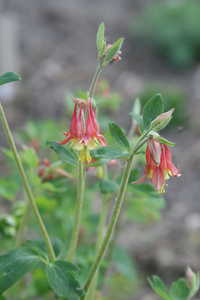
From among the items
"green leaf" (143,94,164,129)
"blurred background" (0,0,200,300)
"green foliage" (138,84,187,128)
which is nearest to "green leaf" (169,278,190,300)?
"green leaf" (143,94,164,129)

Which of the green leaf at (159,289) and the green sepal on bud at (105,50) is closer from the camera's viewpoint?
the green sepal on bud at (105,50)

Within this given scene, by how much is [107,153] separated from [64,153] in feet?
0.40

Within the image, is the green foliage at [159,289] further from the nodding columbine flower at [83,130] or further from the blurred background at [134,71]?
the blurred background at [134,71]

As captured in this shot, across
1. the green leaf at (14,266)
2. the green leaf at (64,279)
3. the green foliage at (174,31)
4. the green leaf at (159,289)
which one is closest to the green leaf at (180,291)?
the green leaf at (159,289)

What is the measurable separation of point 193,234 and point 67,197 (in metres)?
1.01

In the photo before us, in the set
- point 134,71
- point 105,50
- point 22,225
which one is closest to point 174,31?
point 134,71

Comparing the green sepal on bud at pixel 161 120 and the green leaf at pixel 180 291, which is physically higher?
the green sepal on bud at pixel 161 120

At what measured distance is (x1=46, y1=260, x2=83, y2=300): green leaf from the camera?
1.47m

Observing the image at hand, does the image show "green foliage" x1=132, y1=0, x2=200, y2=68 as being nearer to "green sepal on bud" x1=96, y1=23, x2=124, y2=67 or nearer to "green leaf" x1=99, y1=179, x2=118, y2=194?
"green leaf" x1=99, y1=179, x2=118, y2=194

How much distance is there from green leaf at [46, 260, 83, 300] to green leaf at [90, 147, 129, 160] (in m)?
0.32

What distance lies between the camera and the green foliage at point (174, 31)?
7094 millimetres

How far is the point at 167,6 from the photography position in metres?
7.72

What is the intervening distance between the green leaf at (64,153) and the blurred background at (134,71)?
65.6 inches

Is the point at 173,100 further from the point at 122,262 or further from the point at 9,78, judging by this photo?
the point at 9,78
